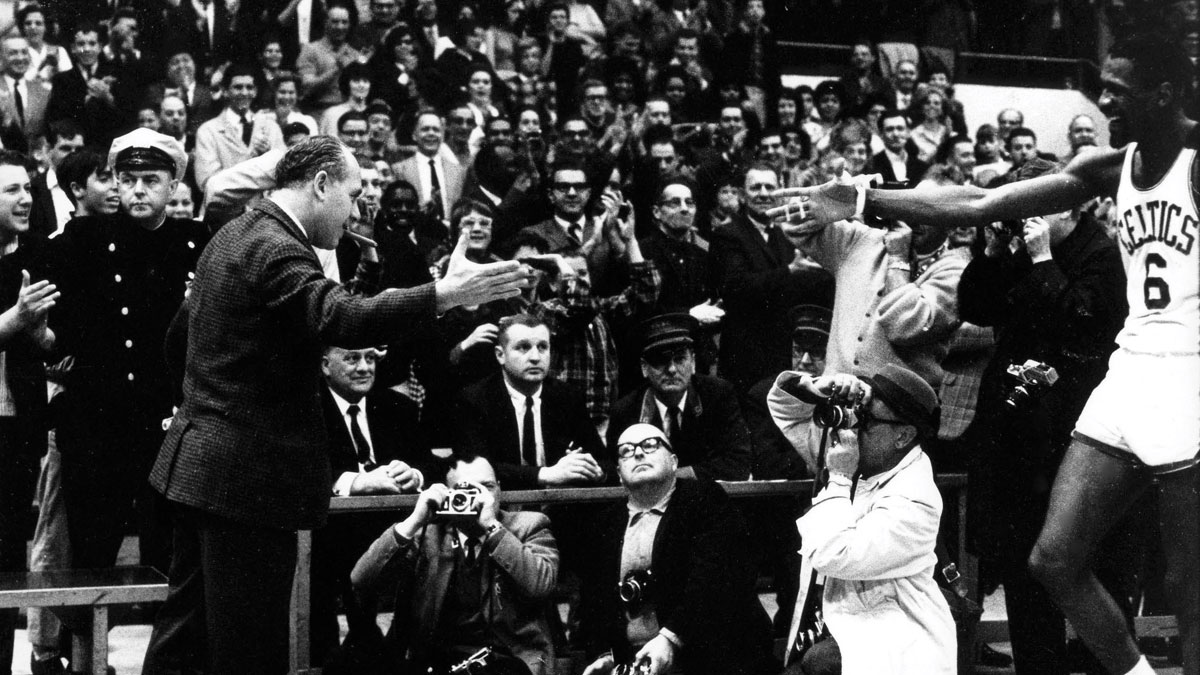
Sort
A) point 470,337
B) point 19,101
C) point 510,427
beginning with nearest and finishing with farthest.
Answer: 1. point 510,427
2. point 470,337
3. point 19,101

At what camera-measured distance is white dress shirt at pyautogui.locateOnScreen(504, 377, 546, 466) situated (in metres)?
6.12

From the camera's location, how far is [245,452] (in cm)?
370

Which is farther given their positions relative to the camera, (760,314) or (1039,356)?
(760,314)

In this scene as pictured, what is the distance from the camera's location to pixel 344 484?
5.46 metres

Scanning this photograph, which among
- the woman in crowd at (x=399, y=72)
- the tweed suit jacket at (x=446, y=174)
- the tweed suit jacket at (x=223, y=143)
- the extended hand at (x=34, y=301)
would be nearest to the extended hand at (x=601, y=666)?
the extended hand at (x=34, y=301)

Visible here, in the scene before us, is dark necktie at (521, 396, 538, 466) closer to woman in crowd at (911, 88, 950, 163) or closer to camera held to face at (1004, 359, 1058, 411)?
camera held to face at (1004, 359, 1058, 411)

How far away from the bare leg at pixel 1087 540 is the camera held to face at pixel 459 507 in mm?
1826

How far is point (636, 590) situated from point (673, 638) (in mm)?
239

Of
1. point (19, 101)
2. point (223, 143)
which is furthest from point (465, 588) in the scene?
point (19, 101)

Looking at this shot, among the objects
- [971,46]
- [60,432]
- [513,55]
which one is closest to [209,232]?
[60,432]

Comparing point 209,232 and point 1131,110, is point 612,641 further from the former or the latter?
point 1131,110

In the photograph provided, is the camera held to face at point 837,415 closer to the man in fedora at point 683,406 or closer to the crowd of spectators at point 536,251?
the crowd of spectators at point 536,251

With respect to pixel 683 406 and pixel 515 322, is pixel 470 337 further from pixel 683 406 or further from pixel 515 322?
pixel 683 406

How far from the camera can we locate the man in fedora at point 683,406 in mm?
6238
